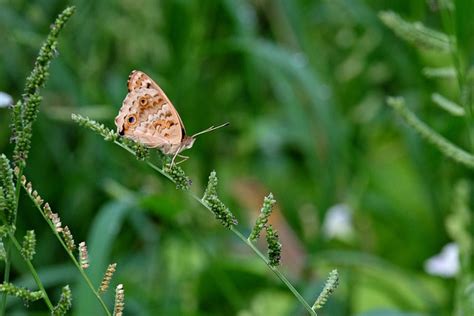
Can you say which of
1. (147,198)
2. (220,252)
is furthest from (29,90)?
(220,252)

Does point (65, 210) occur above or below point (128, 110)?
above

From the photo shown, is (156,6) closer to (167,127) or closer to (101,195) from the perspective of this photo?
(101,195)

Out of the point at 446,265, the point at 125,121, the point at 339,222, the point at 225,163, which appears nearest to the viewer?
the point at 125,121

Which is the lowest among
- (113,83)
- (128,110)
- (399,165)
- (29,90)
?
(29,90)

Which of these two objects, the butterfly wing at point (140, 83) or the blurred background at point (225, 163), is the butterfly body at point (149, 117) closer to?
the butterfly wing at point (140, 83)

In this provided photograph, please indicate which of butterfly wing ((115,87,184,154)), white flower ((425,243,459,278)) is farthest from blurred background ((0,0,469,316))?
butterfly wing ((115,87,184,154))

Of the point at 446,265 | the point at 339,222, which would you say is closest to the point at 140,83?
the point at 446,265

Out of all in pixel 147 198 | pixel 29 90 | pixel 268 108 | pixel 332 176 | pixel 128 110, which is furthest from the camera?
pixel 268 108

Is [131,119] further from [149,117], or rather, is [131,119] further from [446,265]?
[446,265]
